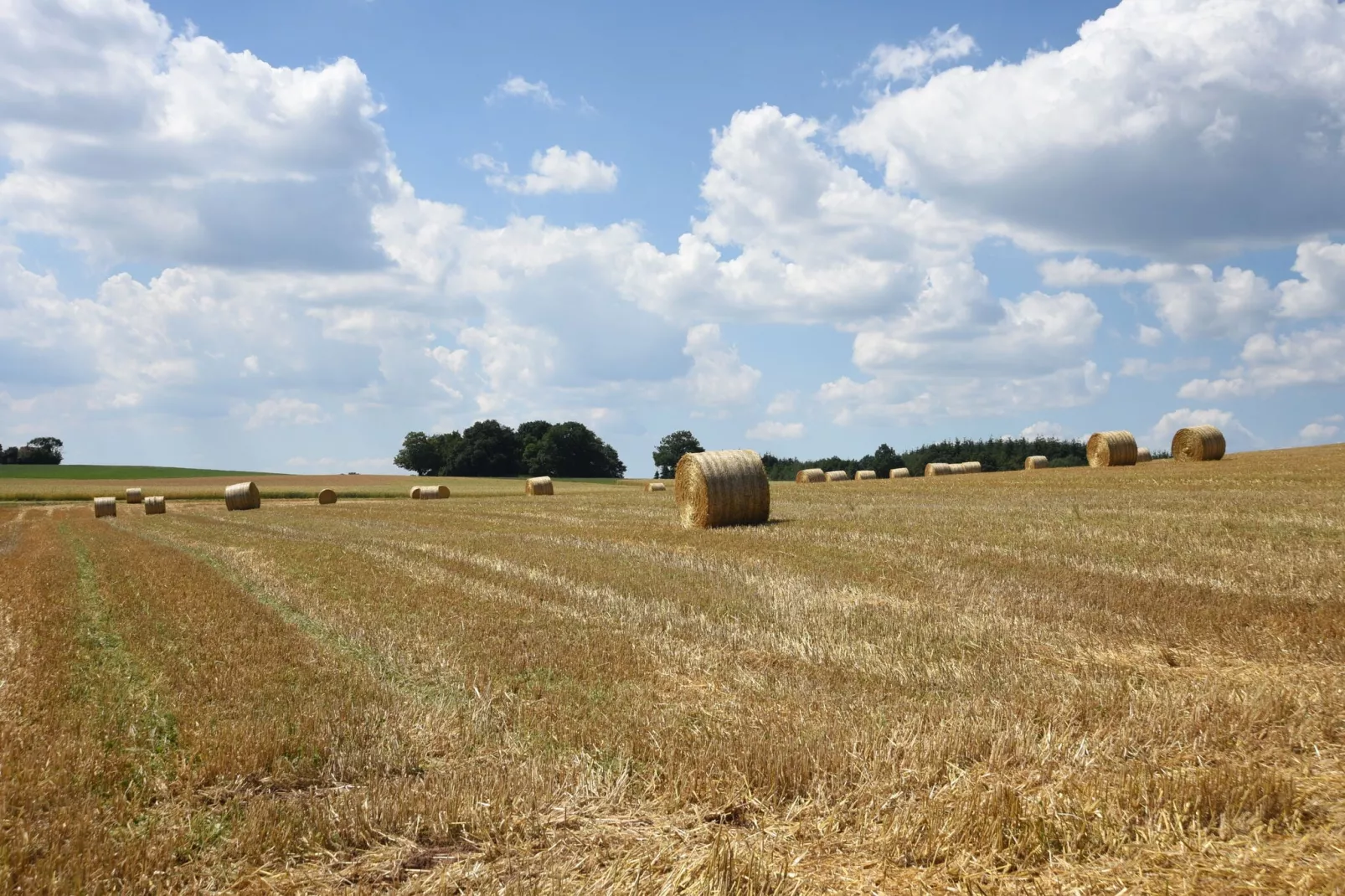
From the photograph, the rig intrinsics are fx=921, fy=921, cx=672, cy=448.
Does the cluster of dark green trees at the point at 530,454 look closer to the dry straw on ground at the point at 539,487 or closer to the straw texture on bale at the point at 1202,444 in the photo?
the dry straw on ground at the point at 539,487

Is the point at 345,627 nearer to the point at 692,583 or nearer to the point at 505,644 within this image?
the point at 505,644

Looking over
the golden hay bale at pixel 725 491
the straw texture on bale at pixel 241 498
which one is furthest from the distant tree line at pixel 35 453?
the golden hay bale at pixel 725 491

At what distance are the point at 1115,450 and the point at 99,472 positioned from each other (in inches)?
3597

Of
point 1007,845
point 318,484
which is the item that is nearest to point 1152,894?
point 1007,845

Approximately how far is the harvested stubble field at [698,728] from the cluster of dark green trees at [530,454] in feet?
281

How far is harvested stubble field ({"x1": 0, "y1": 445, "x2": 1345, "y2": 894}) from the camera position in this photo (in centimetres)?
408

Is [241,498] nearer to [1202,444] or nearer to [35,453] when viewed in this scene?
[1202,444]

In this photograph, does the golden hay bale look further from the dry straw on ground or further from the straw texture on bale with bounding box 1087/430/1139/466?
the dry straw on ground

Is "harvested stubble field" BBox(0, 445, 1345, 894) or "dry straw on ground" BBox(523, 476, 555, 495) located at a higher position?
"dry straw on ground" BBox(523, 476, 555, 495)

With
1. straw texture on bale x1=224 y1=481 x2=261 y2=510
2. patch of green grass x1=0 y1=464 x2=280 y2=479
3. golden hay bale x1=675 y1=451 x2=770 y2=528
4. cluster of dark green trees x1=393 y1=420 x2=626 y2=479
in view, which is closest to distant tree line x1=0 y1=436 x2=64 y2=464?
patch of green grass x1=0 y1=464 x2=280 y2=479

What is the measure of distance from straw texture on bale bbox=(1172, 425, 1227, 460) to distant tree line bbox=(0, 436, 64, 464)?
113 m

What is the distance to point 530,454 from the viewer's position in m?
101

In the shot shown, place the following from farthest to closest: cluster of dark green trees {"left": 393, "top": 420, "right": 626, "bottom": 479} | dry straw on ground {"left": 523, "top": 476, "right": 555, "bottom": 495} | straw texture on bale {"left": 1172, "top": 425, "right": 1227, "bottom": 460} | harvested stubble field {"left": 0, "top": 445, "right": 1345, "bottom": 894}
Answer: cluster of dark green trees {"left": 393, "top": 420, "right": 626, "bottom": 479} < dry straw on ground {"left": 523, "top": 476, "right": 555, "bottom": 495} < straw texture on bale {"left": 1172, "top": 425, "right": 1227, "bottom": 460} < harvested stubble field {"left": 0, "top": 445, "right": 1345, "bottom": 894}

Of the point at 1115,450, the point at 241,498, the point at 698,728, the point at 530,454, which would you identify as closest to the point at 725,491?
the point at 698,728
